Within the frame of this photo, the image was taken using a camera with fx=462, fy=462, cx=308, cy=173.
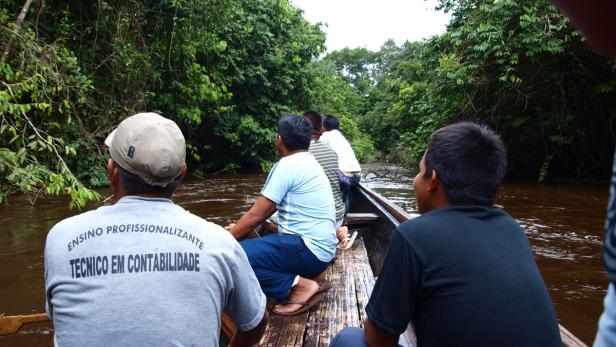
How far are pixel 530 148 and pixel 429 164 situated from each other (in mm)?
16046

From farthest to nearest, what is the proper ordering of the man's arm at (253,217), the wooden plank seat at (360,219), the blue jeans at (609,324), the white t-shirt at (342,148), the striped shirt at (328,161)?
the white t-shirt at (342,148) → the wooden plank seat at (360,219) → the striped shirt at (328,161) → the man's arm at (253,217) → the blue jeans at (609,324)

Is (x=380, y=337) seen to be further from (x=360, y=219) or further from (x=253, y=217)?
(x=360, y=219)

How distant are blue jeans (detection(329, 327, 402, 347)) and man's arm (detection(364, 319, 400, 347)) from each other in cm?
8

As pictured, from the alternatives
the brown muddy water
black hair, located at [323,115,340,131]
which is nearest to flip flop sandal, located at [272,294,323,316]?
the brown muddy water

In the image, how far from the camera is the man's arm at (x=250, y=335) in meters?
1.45

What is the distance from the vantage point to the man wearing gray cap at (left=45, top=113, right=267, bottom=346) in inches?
44.2

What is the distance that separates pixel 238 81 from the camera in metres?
13.8

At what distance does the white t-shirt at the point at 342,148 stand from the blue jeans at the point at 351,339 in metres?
3.84

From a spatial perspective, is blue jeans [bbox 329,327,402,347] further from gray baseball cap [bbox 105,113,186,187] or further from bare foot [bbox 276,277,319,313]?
bare foot [bbox 276,277,319,313]

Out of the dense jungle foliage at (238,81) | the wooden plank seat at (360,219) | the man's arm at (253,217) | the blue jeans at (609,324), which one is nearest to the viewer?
the blue jeans at (609,324)

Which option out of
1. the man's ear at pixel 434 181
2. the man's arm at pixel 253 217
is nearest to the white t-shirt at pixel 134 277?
the man's ear at pixel 434 181

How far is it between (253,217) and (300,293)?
521 millimetres

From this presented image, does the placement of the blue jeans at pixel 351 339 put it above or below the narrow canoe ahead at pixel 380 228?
above

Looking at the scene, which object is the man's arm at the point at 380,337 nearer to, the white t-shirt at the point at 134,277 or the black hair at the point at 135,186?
the white t-shirt at the point at 134,277
